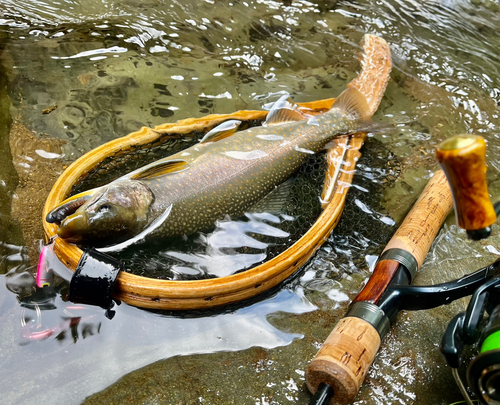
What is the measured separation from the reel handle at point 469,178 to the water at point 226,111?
4.63 feet

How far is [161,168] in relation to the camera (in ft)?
8.97

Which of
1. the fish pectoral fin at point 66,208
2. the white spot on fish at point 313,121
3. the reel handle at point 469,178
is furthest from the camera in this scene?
the white spot on fish at point 313,121

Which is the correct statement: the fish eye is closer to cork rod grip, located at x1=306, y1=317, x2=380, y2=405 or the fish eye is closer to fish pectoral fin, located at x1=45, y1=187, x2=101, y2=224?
fish pectoral fin, located at x1=45, y1=187, x2=101, y2=224

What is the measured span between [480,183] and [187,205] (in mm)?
1853

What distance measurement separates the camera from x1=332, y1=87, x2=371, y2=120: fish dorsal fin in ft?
11.5

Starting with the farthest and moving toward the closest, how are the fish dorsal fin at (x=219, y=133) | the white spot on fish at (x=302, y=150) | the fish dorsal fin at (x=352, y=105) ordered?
the fish dorsal fin at (x=352, y=105), the white spot on fish at (x=302, y=150), the fish dorsal fin at (x=219, y=133)

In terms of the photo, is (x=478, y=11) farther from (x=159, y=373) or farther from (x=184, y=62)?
(x=159, y=373)

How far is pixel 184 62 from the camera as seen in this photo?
4309 mm

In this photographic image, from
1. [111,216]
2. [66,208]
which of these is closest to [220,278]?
[111,216]

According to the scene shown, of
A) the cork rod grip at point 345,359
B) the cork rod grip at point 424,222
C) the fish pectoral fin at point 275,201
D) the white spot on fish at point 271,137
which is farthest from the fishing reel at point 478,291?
the white spot on fish at point 271,137

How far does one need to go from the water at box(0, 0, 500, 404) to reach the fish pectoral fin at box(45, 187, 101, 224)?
1.38 ft

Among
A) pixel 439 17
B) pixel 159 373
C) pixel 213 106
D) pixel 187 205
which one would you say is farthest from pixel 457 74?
pixel 159 373

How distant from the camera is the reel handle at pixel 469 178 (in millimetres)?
1127

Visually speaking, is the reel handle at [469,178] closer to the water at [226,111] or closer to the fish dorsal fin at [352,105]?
the water at [226,111]
